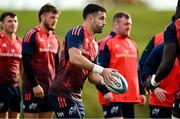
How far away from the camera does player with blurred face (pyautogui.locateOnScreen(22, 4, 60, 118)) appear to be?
512 inches

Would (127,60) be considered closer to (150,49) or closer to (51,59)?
(150,49)

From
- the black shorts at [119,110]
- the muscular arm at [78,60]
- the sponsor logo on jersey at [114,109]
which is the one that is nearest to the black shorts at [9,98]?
the black shorts at [119,110]

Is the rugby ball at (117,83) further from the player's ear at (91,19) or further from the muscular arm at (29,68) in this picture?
the muscular arm at (29,68)

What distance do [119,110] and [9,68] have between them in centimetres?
211

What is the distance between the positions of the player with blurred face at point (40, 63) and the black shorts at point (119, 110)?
3.33 ft

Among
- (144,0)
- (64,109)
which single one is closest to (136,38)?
(144,0)

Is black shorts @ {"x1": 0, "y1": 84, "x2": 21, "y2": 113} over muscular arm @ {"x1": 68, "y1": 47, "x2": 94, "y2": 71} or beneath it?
beneath

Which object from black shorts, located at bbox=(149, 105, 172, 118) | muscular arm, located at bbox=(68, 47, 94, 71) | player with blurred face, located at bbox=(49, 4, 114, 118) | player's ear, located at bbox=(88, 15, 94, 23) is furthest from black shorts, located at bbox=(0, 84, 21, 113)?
muscular arm, located at bbox=(68, 47, 94, 71)

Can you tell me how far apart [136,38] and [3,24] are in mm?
26522

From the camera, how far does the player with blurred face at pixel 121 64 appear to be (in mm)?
13414

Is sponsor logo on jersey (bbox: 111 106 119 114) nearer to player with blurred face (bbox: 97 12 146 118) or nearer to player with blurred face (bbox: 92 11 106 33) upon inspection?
player with blurred face (bbox: 97 12 146 118)

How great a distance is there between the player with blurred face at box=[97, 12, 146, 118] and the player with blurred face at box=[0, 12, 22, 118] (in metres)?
1.55

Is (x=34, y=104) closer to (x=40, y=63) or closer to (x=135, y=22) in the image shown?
(x=40, y=63)

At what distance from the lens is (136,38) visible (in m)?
40.1
